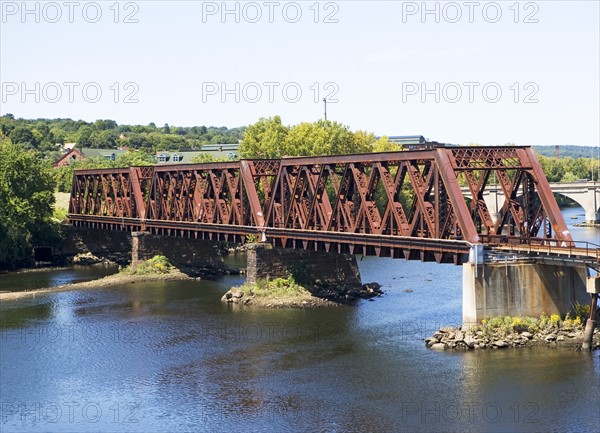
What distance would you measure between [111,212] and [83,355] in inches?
2267

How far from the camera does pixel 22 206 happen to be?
105250 millimetres

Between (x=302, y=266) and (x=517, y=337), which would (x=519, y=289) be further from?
(x=302, y=266)

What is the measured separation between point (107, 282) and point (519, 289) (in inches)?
1922

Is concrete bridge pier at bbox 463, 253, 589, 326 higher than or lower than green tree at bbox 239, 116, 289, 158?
lower

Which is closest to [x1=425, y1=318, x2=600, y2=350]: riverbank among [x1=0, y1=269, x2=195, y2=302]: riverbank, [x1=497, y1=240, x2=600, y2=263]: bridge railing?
[x1=497, y1=240, x2=600, y2=263]: bridge railing

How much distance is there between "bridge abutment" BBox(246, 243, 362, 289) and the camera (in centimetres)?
7581

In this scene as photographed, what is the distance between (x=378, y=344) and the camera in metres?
57.8

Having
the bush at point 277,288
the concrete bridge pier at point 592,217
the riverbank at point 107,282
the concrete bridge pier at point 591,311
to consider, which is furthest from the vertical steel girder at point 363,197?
the concrete bridge pier at point 592,217

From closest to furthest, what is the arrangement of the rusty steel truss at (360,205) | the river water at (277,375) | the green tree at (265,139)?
the river water at (277,375), the rusty steel truss at (360,205), the green tree at (265,139)

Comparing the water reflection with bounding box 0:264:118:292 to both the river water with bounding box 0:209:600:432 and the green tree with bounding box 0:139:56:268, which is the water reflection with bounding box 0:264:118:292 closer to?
the green tree with bounding box 0:139:56:268

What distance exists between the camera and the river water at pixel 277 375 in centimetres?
4312

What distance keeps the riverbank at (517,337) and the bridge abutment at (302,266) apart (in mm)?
22846

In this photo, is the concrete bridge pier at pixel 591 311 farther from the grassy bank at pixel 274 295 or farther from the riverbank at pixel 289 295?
the grassy bank at pixel 274 295

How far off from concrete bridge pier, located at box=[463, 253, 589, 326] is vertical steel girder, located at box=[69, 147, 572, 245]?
1.94 meters
